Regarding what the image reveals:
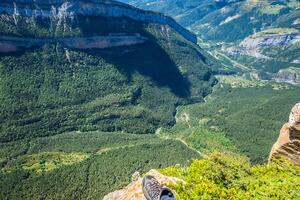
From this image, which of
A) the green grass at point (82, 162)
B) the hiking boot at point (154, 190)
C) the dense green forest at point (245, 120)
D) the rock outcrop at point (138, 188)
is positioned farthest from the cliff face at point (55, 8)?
the hiking boot at point (154, 190)

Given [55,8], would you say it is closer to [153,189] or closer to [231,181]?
[231,181]

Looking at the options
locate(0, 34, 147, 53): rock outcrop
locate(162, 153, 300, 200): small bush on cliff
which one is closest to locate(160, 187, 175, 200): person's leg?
locate(162, 153, 300, 200): small bush on cliff

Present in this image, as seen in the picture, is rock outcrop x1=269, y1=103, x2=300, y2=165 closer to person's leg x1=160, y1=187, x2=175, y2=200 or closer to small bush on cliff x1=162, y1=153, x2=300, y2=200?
small bush on cliff x1=162, y1=153, x2=300, y2=200

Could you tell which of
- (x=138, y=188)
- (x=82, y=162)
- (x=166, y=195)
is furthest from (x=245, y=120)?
(x=166, y=195)

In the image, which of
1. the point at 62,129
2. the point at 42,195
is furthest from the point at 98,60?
the point at 42,195

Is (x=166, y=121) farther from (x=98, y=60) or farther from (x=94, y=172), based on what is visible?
(x=94, y=172)

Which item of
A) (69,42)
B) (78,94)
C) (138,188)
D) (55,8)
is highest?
(55,8)
